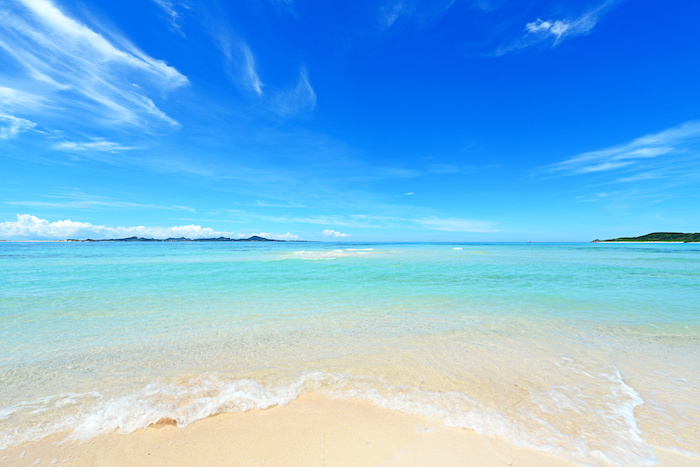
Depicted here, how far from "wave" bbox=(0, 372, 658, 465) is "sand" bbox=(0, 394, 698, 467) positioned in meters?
0.15

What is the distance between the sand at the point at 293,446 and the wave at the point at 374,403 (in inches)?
6.0

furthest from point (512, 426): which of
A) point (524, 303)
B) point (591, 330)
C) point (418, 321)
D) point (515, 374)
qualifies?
point (524, 303)

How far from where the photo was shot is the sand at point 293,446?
2.85 m

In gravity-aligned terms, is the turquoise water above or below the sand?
above

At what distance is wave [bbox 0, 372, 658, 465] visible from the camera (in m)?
3.12

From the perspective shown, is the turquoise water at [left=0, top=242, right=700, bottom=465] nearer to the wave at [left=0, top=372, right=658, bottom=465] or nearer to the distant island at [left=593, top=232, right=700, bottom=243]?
the wave at [left=0, top=372, right=658, bottom=465]

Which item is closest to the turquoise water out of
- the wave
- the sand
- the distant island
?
the wave

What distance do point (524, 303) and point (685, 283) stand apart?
11904 millimetres

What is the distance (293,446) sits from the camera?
3049 millimetres

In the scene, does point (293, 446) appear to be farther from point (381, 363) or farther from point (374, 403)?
point (381, 363)

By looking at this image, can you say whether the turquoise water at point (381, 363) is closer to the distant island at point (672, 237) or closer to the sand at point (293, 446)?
the sand at point (293, 446)

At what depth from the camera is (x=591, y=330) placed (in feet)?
22.7

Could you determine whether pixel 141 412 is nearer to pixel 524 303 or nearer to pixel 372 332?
pixel 372 332

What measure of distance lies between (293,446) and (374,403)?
126 cm
